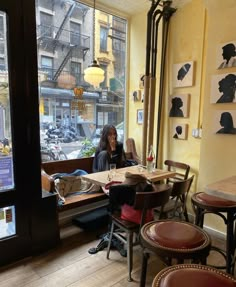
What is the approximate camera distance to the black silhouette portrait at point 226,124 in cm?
255

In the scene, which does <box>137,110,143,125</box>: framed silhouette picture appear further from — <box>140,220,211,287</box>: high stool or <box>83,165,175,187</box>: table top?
<box>140,220,211,287</box>: high stool

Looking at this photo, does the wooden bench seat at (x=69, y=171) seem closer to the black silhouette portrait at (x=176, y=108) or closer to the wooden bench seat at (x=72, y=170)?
the wooden bench seat at (x=72, y=170)

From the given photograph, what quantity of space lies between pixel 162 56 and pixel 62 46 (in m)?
1.41

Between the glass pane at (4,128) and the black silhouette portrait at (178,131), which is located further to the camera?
the black silhouette portrait at (178,131)

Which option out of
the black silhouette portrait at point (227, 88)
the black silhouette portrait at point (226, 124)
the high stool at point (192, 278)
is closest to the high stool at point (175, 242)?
the high stool at point (192, 278)

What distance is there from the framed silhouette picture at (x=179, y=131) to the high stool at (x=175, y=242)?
2.00m

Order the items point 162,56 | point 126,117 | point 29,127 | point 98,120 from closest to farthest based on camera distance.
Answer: point 29,127, point 162,56, point 98,120, point 126,117

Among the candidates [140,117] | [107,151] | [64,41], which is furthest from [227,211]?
[64,41]

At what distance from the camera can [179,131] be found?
339 cm

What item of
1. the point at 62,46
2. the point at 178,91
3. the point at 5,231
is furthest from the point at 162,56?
the point at 5,231

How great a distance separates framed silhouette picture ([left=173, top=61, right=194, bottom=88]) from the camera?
3.17m

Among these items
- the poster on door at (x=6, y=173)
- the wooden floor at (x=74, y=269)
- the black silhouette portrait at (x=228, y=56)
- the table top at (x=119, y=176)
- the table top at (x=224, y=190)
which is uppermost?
the black silhouette portrait at (x=228, y=56)

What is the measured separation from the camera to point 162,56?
3.45 m

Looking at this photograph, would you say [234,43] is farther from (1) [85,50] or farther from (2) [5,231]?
(2) [5,231]
